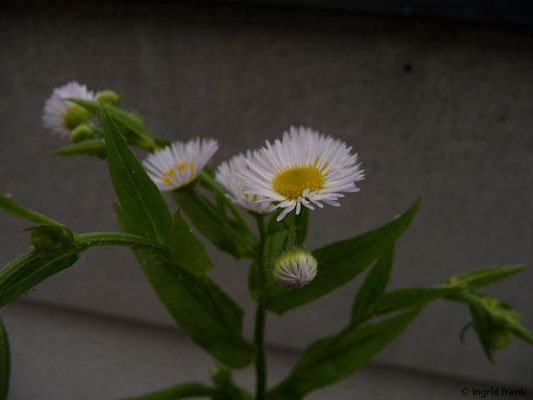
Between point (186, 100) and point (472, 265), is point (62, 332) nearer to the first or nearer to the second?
point (186, 100)

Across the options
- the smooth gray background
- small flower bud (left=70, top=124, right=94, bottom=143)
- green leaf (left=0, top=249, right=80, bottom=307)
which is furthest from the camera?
the smooth gray background

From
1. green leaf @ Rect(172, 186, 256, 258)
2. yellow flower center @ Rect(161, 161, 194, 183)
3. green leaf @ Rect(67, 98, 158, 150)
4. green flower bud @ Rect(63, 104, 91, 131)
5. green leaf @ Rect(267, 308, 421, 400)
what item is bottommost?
green leaf @ Rect(267, 308, 421, 400)

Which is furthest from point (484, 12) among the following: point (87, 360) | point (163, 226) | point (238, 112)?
point (87, 360)

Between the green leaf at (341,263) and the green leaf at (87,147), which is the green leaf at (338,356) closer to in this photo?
the green leaf at (341,263)

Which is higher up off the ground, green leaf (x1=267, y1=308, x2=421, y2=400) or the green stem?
the green stem

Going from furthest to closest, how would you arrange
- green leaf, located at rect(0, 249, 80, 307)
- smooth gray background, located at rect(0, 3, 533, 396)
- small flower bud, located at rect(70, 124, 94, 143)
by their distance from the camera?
smooth gray background, located at rect(0, 3, 533, 396), small flower bud, located at rect(70, 124, 94, 143), green leaf, located at rect(0, 249, 80, 307)

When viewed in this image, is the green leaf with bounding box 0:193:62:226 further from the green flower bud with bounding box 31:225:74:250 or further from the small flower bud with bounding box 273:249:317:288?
the small flower bud with bounding box 273:249:317:288

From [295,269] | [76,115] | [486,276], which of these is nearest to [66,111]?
[76,115]

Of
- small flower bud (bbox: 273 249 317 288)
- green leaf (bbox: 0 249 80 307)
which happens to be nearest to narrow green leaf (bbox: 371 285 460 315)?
small flower bud (bbox: 273 249 317 288)
